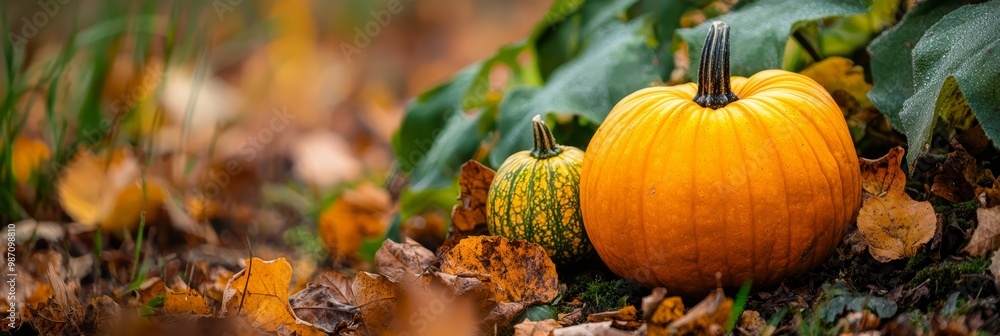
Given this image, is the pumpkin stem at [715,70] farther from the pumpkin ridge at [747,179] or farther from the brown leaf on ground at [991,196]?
the brown leaf on ground at [991,196]

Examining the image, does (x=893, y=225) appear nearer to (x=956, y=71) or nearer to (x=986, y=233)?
(x=986, y=233)

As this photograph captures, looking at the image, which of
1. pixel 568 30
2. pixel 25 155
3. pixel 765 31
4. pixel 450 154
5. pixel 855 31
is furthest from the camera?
pixel 25 155

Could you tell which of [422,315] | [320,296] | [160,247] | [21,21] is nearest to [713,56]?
[422,315]

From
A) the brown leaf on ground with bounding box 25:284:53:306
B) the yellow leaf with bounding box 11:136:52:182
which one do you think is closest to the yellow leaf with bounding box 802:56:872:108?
the brown leaf on ground with bounding box 25:284:53:306

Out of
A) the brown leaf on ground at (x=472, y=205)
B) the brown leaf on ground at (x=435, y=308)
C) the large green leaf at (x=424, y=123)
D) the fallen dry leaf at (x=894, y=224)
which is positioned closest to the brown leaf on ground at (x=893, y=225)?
the fallen dry leaf at (x=894, y=224)

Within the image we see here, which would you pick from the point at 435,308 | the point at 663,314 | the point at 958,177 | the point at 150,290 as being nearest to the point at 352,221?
the point at 150,290

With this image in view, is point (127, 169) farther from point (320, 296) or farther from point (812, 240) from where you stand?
point (812, 240)
